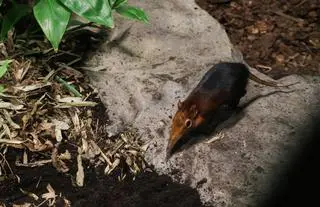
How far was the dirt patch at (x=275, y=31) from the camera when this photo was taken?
4.69 metres

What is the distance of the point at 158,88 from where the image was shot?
3609 millimetres

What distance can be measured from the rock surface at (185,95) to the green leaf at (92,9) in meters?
0.70

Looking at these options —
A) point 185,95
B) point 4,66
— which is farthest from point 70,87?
point 185,95

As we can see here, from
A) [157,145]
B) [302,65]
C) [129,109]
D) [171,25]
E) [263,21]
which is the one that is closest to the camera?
[157,145]

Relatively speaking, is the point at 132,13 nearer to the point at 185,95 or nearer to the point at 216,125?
the point at 185,95

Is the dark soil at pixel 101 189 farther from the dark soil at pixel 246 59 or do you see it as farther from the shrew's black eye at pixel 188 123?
the shrew's black eye at pixel 188 123

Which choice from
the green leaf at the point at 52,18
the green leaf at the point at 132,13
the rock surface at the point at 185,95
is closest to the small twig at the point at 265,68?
the rock surface at the point at 185,95

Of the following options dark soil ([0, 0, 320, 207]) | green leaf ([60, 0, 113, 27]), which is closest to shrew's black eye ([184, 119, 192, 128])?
dark soil ([0, 0, 320, 207])

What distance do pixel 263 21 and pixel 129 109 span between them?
221 cm

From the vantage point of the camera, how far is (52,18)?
122 inches

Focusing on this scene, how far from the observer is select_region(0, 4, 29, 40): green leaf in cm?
351

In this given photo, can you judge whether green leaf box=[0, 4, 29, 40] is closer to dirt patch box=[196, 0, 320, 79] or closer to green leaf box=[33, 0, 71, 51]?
green leaf box=[33, 0, 71, 51]

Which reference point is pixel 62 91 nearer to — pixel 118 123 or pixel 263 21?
pixel 118 123

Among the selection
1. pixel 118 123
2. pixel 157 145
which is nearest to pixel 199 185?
pixel 157 145
